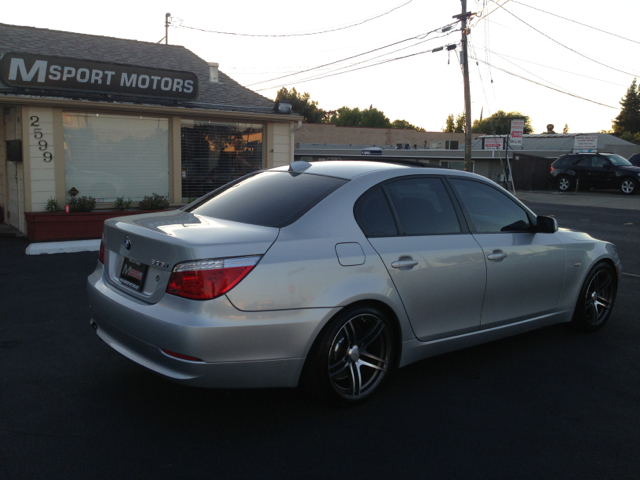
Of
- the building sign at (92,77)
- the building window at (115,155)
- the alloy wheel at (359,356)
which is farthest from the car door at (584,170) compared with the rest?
the alloy wheel at (359,356)

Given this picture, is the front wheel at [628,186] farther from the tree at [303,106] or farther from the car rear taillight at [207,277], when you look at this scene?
the tree at [303,106]

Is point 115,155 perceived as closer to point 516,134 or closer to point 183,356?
point 183,356

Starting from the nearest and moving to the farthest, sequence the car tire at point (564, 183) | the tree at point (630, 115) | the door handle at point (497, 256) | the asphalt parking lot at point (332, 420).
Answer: the asphalt parking lot at point (332, 420)
the door handle at point (497, 256)
the car tire at point (564, 183)
the tree at point (630, 115)

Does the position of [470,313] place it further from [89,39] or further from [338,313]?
[89,39]

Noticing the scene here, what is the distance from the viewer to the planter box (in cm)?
1081

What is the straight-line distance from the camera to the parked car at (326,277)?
3.10 meters

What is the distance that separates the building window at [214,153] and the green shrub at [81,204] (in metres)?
2.35

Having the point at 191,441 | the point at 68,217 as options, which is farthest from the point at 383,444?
the point at 68,217

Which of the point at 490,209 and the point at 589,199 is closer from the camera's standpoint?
the point at 490,209

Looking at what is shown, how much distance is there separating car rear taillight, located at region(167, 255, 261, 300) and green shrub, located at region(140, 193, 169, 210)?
9614 millimetres

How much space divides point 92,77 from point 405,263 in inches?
389

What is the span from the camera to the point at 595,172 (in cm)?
2658

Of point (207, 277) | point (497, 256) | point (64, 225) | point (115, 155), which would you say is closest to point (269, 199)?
point (207, 277)

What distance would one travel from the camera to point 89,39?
14.9 metres
